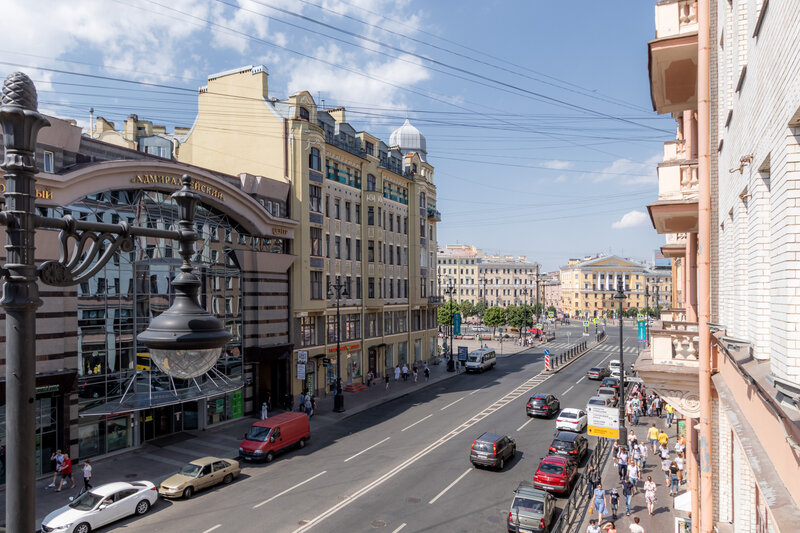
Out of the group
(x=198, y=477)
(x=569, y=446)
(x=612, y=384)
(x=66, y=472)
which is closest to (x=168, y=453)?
(x=66, y=472)

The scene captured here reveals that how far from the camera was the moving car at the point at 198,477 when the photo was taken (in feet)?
67.1

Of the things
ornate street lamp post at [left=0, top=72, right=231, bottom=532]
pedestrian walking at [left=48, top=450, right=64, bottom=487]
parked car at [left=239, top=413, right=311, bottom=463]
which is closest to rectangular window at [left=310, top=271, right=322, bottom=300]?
parked car at [left=239, top=413, right=311, bottom=463]

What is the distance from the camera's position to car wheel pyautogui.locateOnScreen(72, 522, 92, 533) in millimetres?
16922

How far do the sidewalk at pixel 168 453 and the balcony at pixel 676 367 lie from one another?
19667 millimetres

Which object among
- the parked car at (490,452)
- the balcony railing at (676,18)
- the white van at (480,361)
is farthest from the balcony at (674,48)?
the white van at (480,361)

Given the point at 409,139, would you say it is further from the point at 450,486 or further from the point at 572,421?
the point at 450,486

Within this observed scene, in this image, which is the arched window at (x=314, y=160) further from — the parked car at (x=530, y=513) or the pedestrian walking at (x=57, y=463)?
the parked car at (x=530, y=513)

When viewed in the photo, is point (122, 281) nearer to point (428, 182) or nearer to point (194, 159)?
point (194, 159)

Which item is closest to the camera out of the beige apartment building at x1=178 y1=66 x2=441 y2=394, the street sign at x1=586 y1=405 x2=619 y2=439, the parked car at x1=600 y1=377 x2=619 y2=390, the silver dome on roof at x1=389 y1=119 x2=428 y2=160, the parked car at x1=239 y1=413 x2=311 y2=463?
the street sign at x1=586 y1=405 x2=619 y2=439

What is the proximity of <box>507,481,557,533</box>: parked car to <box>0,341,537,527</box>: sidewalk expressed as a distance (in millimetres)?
14362

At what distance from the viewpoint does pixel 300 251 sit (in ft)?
123

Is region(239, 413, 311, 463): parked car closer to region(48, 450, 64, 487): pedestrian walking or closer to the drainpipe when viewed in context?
region(48, 450, 64, 487): pedestrian walking

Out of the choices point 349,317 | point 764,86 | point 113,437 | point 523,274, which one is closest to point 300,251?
point 349,317

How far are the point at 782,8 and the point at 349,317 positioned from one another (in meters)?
40.4
